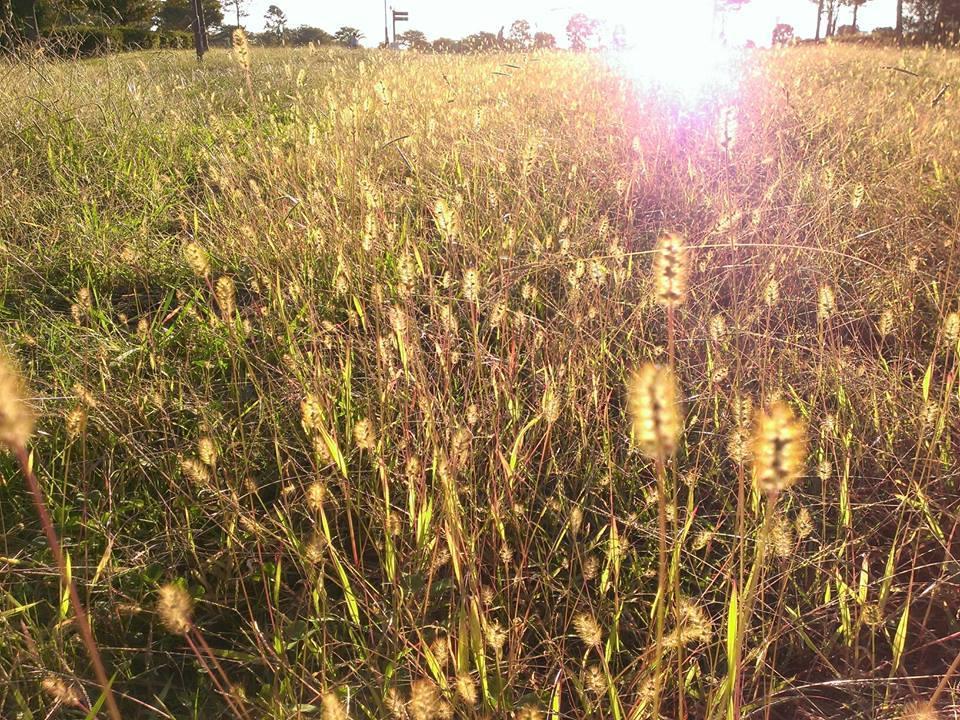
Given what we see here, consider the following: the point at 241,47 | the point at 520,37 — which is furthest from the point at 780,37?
the point at 241,47

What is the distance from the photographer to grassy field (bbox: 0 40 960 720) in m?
0.95

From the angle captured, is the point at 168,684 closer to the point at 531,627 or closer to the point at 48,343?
the point at 531,627

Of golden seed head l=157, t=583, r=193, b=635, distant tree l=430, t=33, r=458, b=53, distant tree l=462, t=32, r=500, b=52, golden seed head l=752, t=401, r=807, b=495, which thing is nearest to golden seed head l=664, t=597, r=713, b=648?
golden seed head l=752, t=401, r=807, b=495

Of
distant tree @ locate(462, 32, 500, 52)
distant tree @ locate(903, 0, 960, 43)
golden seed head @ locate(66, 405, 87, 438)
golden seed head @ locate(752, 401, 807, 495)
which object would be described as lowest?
golden seed head @ locate(66, 405, 87, 438)

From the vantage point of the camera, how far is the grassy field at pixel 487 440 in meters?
0.95

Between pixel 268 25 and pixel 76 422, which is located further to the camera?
pixel 268 25

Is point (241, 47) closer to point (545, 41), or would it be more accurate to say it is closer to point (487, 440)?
point (487, 440)

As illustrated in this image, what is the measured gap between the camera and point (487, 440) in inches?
52.4

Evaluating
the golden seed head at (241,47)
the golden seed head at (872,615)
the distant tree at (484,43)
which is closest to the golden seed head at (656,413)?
the golden seed head at (872,615)

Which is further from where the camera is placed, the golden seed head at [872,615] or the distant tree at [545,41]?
the distant tree at [545,41]

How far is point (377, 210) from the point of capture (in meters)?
2.15

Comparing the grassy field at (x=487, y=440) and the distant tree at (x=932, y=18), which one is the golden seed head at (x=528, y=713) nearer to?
the grassy field at (x=487, y=440)

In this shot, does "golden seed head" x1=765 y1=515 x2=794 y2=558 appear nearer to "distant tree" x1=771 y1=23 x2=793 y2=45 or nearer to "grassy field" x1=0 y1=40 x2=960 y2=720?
"grassy field" x1=0 y1=40 x2=960 y2=720

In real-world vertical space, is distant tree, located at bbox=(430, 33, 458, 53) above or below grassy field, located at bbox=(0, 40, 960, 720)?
above
